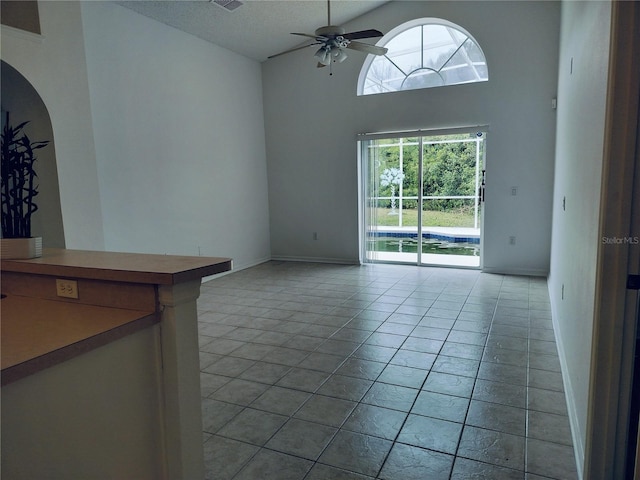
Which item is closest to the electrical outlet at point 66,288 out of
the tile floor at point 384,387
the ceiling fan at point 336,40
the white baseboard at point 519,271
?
the tile floor at point 384,387

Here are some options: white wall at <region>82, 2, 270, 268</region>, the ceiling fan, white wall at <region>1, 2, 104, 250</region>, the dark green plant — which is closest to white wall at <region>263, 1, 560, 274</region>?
white wall at <region>82, 2, 270, 268</region>

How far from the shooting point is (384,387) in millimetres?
2602

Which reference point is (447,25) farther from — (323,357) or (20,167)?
(20,167)

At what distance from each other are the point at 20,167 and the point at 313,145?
5.30 m

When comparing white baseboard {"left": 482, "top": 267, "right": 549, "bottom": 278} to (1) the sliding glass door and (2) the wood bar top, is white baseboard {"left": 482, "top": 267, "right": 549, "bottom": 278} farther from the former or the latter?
(2) the wood bar top

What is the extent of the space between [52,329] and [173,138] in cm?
424

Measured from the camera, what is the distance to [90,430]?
123 centimetres

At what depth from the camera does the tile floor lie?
6.27 feet

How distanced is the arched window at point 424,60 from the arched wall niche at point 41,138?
420 centimetres

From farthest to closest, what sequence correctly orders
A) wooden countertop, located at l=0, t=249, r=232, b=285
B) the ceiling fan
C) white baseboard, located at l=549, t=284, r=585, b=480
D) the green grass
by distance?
the green grass < the ceiling fan < white baseboard, located at l=549, t=284, r=585, b=480 < wooden countertop, located at l=0, t=249, r=232, b=285

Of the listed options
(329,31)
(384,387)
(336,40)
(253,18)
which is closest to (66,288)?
(384,387)

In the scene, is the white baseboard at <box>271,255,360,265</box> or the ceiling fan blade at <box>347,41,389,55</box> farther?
the white baseboard at <box>271,255,360,265</box>

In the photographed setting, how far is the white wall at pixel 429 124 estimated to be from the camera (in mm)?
5215

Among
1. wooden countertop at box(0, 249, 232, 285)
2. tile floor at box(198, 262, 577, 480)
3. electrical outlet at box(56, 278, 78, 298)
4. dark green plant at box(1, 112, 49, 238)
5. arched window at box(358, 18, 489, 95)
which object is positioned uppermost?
arched window at box(358, 18, 489, 95)
